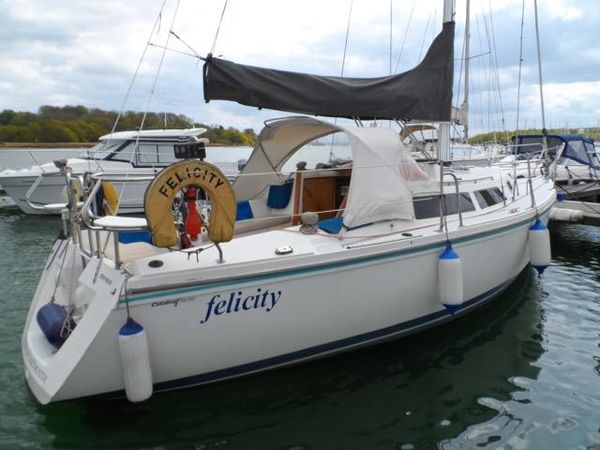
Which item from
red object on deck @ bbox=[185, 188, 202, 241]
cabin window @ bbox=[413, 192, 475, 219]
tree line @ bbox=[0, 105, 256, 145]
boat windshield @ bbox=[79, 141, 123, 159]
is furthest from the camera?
tree line @ bbox=[0, 105, 256, 145]

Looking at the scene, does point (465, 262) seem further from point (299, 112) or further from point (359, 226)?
point (299, 112)

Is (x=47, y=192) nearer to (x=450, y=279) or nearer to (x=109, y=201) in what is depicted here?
(x=109, y=201)

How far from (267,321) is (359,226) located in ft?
4.67

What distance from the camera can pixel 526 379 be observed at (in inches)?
187

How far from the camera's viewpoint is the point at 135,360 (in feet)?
11.4

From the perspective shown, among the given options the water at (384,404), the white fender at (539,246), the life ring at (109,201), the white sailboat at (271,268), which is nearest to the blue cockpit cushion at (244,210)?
the white sailboat at (271,268)

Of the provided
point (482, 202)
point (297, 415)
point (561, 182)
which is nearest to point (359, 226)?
point (297, 415)

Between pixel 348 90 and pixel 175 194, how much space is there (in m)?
2.40

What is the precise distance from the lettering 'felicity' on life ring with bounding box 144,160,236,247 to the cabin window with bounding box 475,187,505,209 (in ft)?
12.2

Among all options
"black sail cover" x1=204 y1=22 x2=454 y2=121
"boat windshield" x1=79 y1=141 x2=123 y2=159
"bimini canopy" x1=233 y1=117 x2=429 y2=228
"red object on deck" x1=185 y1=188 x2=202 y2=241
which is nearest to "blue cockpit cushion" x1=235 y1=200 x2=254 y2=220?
"bimini canopy" x1=233 y1=117 x2=429 y2=228

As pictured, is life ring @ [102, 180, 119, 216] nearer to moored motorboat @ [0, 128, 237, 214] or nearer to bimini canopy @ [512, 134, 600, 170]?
moored motorboat @ [0, 128, 237, 214]

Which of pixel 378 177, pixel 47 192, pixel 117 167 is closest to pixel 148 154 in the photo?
pixel 117 167

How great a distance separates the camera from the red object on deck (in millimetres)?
4039

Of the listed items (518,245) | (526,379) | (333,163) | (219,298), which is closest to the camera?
(219,298)
